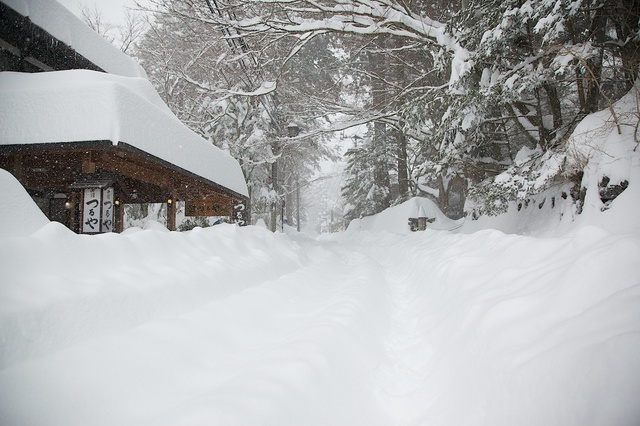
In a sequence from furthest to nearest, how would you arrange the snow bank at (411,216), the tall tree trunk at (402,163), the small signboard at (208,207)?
the tall tree trunk at (402,163), the snow bank at (411,216), the small signboard at (208,207)

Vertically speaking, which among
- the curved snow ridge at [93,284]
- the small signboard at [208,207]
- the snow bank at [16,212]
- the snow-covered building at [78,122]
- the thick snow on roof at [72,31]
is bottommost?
the curved snow ridge at [93,284]

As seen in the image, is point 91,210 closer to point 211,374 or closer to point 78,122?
point 78,122

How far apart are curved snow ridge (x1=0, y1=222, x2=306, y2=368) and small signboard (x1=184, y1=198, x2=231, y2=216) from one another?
6469mm

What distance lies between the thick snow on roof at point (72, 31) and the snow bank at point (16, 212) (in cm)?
442

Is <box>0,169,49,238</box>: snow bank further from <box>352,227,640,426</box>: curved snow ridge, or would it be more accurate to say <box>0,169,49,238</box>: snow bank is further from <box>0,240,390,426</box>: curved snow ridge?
<box>352,227,640,426</box>: curved snow ridge

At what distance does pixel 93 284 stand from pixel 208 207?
8571 mm

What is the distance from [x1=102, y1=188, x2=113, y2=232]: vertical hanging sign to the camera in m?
5.09

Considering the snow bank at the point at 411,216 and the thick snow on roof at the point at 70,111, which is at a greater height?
the thick snow on roof at the point at 70,111

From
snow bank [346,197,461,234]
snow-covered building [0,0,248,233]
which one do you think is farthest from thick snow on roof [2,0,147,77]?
snow bank [346,197,461,234]

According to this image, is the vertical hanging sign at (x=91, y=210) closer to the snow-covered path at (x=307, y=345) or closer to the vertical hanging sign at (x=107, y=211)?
the vertical hanging sign at (x=107, y=211)

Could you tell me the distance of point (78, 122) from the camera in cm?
448

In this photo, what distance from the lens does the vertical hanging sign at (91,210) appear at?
5.03m

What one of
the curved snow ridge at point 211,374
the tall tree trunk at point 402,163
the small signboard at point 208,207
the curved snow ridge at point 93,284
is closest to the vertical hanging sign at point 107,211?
the curved snow ridge at point 93,284

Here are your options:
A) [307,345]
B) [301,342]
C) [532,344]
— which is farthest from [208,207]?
[532,344]
